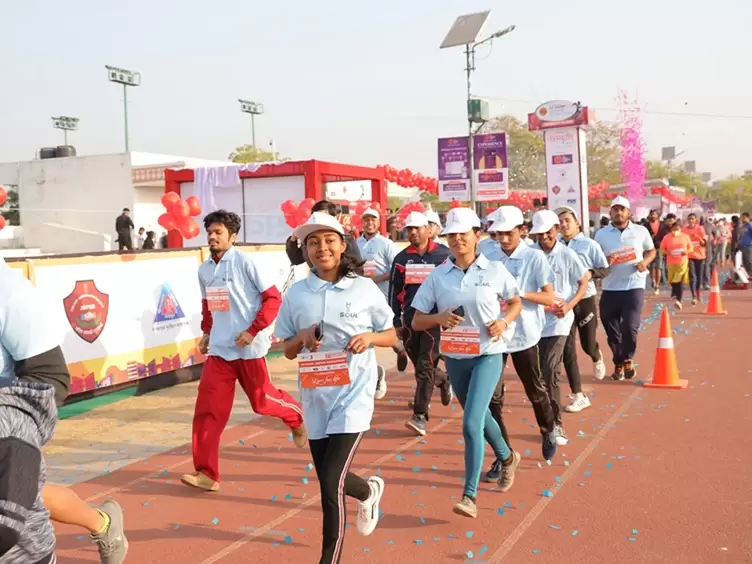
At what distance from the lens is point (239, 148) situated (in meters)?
72.6

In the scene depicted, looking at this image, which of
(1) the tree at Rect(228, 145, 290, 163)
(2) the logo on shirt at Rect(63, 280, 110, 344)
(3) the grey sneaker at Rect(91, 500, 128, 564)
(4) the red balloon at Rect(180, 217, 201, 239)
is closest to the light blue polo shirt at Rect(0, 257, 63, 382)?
(3) the grey sneaker at Rect(91, 500, 128, 564)

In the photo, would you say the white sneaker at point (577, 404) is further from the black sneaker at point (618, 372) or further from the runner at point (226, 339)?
the runner at point (226, 339)

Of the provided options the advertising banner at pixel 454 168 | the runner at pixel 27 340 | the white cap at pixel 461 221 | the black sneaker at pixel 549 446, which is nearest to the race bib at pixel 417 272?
the black sneaker at pixel 549 446

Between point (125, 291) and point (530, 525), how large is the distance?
5750 mm

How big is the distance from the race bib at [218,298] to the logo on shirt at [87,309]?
285 cm

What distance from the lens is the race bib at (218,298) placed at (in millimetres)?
6016

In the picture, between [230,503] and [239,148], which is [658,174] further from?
[230,503]

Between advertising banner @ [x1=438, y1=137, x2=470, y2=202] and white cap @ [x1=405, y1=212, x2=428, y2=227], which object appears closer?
white cap @ [x1=405, y1=212, x2=428, y2=227]

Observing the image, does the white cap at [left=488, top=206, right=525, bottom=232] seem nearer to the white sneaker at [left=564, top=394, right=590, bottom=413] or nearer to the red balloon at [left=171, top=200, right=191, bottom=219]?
the white sneaker at [left=564, top=394, right=590, bottom=413]

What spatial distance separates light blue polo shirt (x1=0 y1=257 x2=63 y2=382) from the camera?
269 cm

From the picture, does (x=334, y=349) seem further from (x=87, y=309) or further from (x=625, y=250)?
(x=625, y=250)

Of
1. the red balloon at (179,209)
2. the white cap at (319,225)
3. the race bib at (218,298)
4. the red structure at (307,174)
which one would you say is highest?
the red structure at (307,174)

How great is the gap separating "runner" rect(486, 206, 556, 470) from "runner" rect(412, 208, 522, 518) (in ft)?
2.41

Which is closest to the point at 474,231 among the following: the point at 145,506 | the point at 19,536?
the point at 145,506
